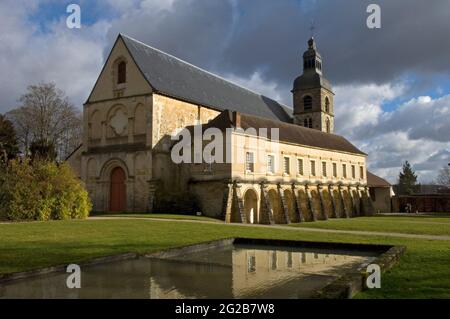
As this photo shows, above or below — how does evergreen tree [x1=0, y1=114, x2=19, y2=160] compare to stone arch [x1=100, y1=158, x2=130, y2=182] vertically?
above

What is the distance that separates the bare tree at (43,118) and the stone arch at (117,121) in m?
10.6

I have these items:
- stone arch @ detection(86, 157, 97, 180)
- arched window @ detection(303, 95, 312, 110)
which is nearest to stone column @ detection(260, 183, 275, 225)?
stone arch @ detection(86, 157, 97, 180)

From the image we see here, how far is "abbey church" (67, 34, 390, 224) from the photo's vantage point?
27406mm

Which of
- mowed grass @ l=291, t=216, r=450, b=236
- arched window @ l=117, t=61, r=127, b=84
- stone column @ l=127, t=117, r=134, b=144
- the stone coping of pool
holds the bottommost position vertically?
mowed grass @ l=291, t=216, r=450, b=236

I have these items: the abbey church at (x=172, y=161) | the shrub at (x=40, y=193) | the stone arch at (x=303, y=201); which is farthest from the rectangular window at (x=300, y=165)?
the shrub at (x=40, y=193)

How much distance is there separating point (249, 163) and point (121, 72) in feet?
39.4

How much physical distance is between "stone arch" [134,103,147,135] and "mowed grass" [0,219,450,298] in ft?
41.1

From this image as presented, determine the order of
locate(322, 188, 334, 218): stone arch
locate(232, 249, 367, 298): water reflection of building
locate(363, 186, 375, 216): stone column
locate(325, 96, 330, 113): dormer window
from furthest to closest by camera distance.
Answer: locate(325, 96, 330, 113): dormer window → locate(363, 186, 375, 216): stone column → locate(322, 188, 334, 218): stone arch → locate(232, 249, 367, 298): water reflection of building

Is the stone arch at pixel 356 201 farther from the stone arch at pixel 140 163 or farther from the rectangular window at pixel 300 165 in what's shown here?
the stone arch at pixel 140 163

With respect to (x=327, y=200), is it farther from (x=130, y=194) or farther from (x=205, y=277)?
(x=205, y=277)

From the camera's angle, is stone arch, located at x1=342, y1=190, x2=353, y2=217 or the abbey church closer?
the abbey church

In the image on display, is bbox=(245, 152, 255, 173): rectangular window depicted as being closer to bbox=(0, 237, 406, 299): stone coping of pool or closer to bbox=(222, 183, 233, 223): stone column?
bbox=(222, 183, 233, 223): stone column

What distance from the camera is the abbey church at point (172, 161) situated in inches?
1079
